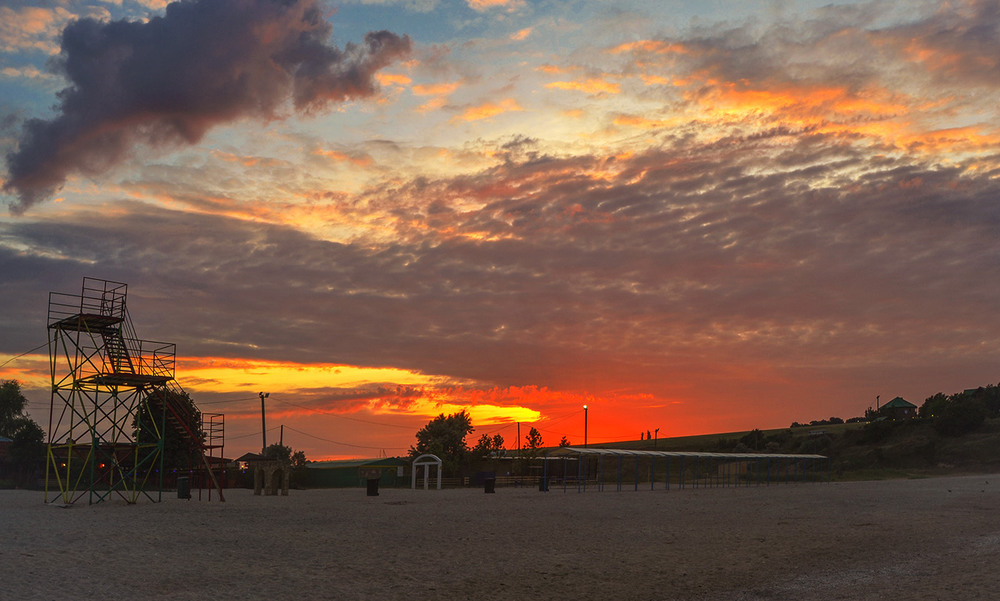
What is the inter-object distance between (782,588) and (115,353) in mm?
31819

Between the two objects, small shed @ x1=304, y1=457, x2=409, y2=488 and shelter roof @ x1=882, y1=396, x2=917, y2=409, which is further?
shelter roof @ x1=882, y1=396, x2=917, y2=409

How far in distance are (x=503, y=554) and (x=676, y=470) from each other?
7368 cm

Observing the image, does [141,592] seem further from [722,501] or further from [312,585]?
[722,501]

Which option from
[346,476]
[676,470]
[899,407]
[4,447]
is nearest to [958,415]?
[676,470]

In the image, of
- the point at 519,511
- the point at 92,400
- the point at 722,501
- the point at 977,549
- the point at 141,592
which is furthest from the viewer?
the point at 722,501

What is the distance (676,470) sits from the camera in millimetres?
89438

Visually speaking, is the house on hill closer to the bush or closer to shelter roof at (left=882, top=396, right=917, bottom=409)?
shelter roof at (left=882, top=396, right=917, bottom=409)

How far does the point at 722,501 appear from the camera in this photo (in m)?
40.2

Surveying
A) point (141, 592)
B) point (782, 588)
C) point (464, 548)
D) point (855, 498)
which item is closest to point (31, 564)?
point (141, 592)

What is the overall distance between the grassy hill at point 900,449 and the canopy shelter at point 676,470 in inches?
189

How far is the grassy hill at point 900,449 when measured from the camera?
83812 mm

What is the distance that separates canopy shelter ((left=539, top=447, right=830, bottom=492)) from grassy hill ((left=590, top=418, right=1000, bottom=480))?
4807 millimetres

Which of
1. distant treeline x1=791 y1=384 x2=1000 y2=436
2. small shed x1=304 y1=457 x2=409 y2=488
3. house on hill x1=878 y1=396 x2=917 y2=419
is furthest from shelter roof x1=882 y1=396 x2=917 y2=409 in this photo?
small shed x1=304 y1=457 x2=409 y2=488

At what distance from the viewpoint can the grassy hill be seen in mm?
83812
